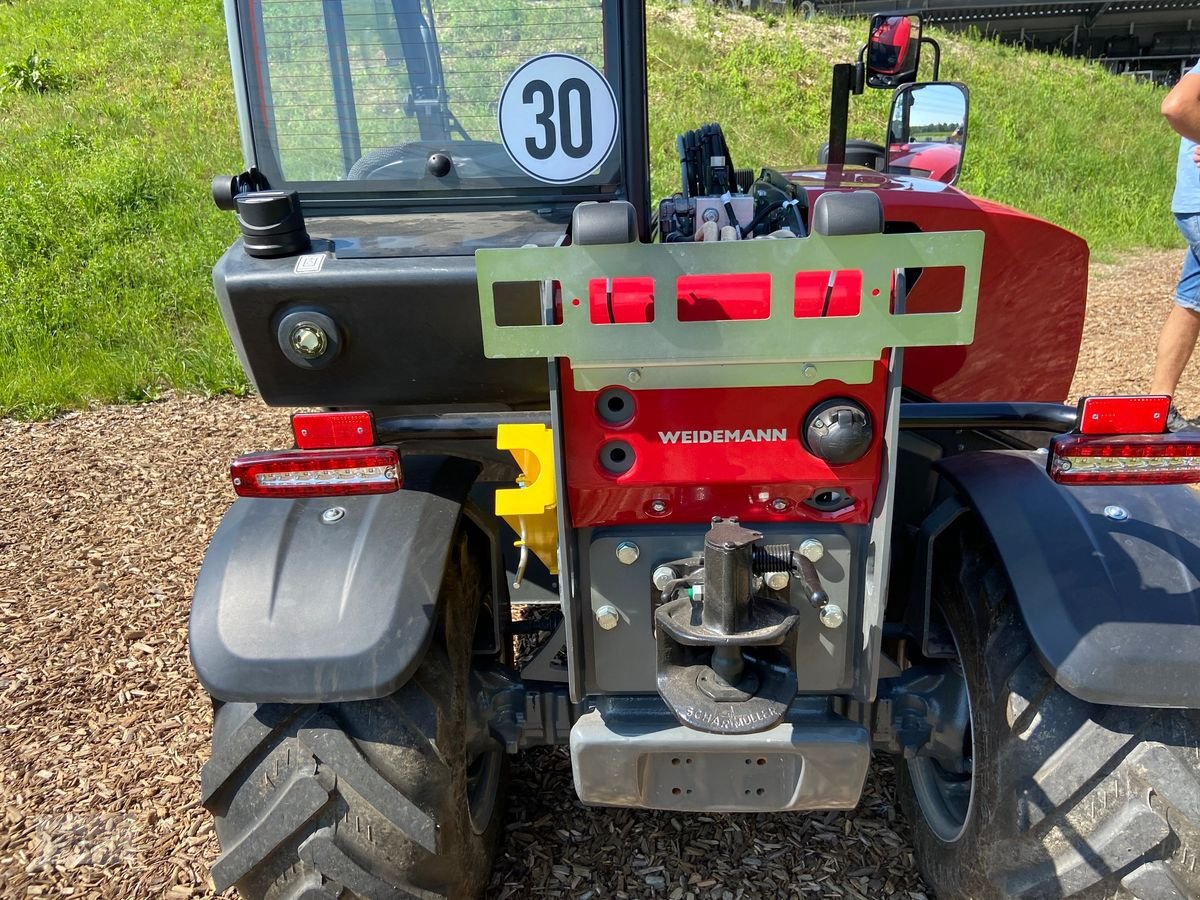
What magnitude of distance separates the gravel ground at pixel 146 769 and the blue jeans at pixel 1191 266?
10.7 ft

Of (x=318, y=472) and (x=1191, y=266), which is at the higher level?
(x=318, y=472)

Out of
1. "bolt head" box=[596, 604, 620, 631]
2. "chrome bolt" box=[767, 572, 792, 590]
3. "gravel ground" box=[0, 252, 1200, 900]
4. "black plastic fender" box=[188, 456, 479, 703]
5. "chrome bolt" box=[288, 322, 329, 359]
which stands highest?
"chrome bolt" box=[288, 322, 329, 359]

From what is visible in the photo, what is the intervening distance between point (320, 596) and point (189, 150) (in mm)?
11248

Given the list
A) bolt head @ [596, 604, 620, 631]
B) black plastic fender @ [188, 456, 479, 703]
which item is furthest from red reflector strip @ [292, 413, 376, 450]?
bolt head @ [596, 604, 620, 631]

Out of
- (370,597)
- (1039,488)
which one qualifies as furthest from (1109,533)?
(370,597)

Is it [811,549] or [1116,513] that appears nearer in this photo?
[811,549]

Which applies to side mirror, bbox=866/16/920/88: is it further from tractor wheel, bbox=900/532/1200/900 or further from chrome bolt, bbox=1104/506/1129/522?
tractor wheel, bbox=900/532/1200/900

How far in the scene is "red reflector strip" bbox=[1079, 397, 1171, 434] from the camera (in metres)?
1.86

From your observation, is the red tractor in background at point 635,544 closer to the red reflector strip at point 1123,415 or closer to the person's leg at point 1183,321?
the red reflector strip at point 1123,415

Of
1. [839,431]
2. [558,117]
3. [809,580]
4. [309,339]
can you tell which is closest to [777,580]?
[809,580]

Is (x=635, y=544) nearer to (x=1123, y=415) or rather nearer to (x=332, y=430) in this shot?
(x=332, y=430)

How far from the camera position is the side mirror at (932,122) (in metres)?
3.81

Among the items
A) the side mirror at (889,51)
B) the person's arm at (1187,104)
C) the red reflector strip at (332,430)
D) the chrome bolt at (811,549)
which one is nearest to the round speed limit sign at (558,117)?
the red reflector strip at (332,430)

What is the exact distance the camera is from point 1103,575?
1815mm
